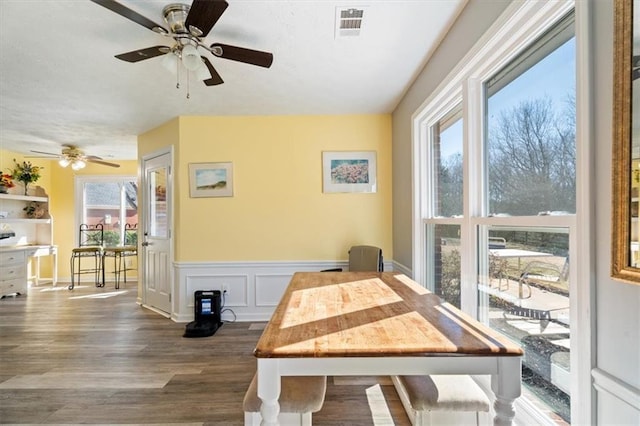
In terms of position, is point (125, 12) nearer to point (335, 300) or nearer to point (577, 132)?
point (335, 300)

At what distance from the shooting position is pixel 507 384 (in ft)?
3.27

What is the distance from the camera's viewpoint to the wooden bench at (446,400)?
1.29 meters

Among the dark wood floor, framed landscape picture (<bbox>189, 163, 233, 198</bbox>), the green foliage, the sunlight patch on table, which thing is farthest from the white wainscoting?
the sunlight patch on table

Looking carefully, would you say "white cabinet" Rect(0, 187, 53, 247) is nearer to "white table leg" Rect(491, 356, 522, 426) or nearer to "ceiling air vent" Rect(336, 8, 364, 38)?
"ceiling air vent" Rect(336, 8, 364, 38)

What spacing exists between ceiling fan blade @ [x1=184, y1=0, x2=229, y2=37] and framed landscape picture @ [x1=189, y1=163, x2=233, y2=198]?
2112 millimetres

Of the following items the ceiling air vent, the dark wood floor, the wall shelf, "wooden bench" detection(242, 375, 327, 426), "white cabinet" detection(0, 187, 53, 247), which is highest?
the ceiling air vent

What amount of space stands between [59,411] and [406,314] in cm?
239

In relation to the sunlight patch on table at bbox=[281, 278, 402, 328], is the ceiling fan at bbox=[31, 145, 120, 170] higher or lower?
higher

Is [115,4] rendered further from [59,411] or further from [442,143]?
[59,411]

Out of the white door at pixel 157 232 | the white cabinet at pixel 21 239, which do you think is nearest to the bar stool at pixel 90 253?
the white cabinet at pixel 21 239

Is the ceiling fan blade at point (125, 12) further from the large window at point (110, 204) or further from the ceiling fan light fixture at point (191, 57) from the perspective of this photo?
→ the large window at point (110, 204)

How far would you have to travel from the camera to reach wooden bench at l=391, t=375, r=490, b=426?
1.29 meters

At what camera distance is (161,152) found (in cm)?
405

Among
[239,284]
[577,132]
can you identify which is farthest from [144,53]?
[239,284]
